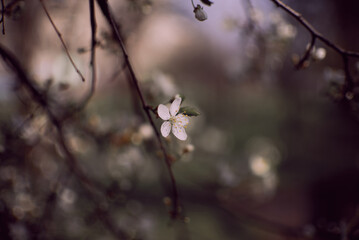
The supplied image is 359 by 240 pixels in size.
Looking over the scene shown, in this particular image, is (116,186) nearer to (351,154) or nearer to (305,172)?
(351,154)

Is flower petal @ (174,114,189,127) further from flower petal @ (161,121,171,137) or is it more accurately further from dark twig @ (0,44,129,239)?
dark twig @ (0,44,129,239)

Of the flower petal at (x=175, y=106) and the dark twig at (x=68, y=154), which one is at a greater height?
the flower petal at (x=175, y=106)

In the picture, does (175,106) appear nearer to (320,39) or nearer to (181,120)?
(181,120)

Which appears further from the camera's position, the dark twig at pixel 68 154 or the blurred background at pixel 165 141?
the blurred background at pixel 165 141

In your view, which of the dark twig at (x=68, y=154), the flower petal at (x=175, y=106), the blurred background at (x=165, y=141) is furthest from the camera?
the blurred background at (x=165, y=141)

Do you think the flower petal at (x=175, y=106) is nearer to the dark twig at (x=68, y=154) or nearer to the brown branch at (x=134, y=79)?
the brown branch at (x=134, y=79)

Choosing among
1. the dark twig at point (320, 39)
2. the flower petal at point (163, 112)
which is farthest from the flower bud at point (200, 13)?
the flower petal at point (163, 112)

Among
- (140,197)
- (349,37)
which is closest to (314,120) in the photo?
(349,37)
